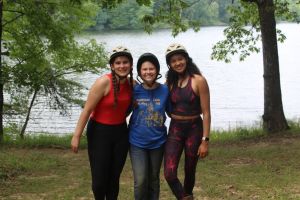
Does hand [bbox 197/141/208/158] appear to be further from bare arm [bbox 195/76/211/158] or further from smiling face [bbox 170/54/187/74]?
smiling face [bbox 170/54/187/74]

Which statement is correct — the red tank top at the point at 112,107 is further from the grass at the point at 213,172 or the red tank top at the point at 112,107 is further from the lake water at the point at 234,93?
the lake water at the point at 234,93

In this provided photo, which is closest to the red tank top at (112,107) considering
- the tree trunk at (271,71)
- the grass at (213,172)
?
the grass at (213,172)

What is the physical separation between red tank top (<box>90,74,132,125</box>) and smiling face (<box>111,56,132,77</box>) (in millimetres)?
93

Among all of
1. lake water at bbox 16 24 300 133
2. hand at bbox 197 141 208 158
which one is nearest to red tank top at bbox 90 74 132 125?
hand at bbox 197 141 208 158

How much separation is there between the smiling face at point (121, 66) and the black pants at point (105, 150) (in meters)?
0.54

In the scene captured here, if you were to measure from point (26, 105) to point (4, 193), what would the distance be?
1108 cm

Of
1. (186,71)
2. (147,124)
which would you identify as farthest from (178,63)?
(147,124)

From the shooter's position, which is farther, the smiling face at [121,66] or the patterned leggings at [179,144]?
the patterned leggings at [179,144]

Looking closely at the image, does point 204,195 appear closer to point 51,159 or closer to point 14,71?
point 51,159

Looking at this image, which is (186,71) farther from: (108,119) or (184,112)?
(108,119)

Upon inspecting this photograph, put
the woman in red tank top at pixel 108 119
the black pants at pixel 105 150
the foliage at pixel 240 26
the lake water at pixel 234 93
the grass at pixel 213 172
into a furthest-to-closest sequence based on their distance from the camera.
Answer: the lake water at pixel 234 93 → the foliage at pixel 240 26 → the grass at pixel 213 172 → the black pants at pixel 105 150 → the woman in red tank top at pixel 108 119

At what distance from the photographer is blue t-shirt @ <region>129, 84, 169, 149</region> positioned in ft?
15.4

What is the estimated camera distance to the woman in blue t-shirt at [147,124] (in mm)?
4684

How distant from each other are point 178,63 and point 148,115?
633mm
